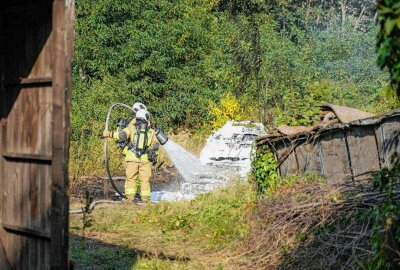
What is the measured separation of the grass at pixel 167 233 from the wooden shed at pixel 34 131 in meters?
2.36

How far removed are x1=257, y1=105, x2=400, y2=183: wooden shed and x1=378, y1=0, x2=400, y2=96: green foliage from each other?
16.8 feet

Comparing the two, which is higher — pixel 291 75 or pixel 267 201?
pixel 291 75

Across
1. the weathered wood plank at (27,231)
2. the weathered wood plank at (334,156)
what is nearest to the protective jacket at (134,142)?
the weathered wood plank at (334,156)

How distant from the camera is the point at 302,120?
11969 millimetres

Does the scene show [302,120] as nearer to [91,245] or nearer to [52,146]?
[91,245]

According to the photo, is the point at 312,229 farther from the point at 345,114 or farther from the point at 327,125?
the point at 345,114

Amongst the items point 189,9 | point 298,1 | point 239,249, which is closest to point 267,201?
point 239,249

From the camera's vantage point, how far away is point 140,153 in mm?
15391

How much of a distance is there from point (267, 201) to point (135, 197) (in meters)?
5.46

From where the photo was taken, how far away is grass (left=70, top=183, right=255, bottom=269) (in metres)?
9.95

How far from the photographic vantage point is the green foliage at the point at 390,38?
4.61m

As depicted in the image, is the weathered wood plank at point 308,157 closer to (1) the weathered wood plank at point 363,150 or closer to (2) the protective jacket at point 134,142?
(1) the weathered wood plank at point 363,150

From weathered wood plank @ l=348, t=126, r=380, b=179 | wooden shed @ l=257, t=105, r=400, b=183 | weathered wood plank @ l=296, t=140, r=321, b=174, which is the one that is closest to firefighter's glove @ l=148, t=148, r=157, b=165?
wooden shed @ l=257, t=105, r=400, b=183

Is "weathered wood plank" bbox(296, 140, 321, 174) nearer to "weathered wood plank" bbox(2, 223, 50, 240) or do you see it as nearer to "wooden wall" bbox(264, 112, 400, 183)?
"wooden wall" bbox(264, 112, 400, 183)
